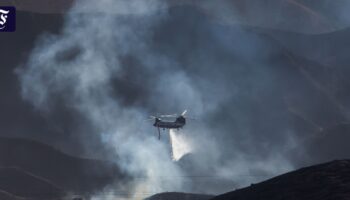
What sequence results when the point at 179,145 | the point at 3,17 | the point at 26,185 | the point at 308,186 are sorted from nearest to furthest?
the point at 308,186, the point at 3,17, the point at 26,185, the point at 179,145

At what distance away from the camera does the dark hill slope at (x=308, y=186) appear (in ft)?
100

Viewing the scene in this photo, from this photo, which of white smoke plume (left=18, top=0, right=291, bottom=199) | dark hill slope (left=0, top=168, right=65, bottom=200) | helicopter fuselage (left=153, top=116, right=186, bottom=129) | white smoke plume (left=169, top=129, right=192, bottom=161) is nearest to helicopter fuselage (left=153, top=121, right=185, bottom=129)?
helicopter fuselage (left=153, top=116, right=186, bottom=129)

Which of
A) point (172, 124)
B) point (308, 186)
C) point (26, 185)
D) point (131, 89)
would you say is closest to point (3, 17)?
point (172, 124)

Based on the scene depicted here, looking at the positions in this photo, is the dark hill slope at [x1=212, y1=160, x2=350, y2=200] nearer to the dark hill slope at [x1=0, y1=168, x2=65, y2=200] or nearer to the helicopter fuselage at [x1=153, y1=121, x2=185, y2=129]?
the helicopter fuselage at [x1=153, y1=121, x2=185, y2=129]

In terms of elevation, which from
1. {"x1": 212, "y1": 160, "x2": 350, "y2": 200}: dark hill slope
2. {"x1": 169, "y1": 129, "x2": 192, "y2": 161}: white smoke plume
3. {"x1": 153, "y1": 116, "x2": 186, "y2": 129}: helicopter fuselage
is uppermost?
{"x1": 169, "y1": 129, "x2": 192, "y2": 161}: white smoke plume

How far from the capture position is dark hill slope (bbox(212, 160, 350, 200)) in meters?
30.6

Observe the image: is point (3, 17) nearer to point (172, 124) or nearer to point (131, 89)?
point (172, 124)

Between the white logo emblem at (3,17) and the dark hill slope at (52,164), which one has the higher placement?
the dark hill slope at (52,164)

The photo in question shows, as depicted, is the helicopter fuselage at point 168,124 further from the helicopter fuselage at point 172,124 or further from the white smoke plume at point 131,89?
the white smoke plume at point 131,89

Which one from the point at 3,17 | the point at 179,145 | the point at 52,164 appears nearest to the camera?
the point at 3,17

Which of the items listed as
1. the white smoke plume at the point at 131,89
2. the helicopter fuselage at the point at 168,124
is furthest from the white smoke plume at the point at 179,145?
the helicopter fuselage at the point at 168,124

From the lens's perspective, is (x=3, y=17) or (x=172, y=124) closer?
(x=3, y=17)

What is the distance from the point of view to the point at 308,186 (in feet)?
109

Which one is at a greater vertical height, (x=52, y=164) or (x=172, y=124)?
(x=52, y=164)
